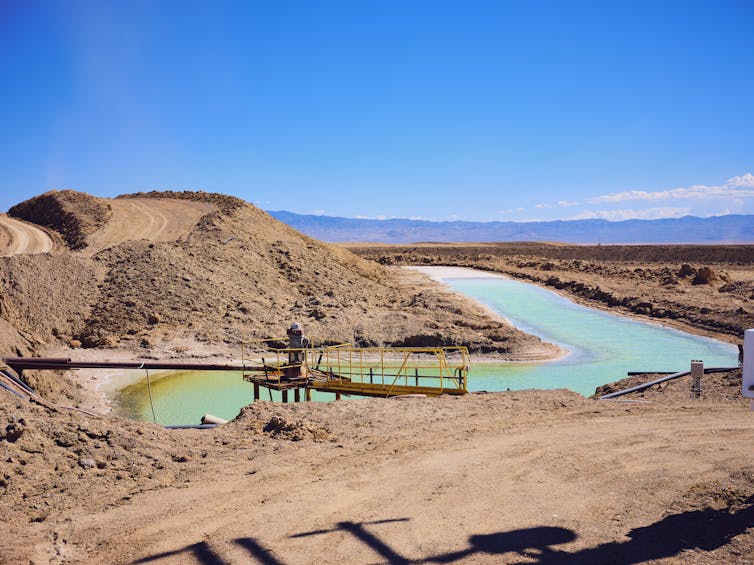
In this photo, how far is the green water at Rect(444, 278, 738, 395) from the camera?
2088 centimetres

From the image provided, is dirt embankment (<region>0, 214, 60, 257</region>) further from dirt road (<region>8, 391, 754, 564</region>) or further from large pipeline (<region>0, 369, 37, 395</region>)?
dirt road (<region>8, 391, 754, 564</region>)

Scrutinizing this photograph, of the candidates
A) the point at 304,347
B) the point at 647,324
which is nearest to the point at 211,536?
the point at 304,347

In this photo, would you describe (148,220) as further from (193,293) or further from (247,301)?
(247,301)

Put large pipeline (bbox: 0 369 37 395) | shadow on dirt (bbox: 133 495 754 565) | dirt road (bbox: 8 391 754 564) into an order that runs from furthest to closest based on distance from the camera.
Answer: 1. large pipeline (bbox: 0 369 37 395)
2. dirt road (bbox: 8 391 754 564)
3. shadow on dirt (bbox: 133 495 754 565)

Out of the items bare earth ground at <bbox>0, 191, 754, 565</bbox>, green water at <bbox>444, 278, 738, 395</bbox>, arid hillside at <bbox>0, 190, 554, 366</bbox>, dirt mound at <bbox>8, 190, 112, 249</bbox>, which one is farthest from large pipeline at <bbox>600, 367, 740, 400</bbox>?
dirt mound at <bbox>8, 190, 112, 249</bbox>

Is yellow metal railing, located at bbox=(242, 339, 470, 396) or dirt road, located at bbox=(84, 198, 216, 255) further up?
dirt road, located at bbox=(84, 198, 216, 255)

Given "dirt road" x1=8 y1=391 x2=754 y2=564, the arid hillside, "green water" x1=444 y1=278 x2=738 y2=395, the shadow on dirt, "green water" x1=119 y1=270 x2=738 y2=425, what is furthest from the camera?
the arid hillside

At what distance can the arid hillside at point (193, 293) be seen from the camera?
24484 mm

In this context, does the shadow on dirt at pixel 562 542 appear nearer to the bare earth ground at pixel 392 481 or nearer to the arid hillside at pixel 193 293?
the bare earth ground at pixel 392 481

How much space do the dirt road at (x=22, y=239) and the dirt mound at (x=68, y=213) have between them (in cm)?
85

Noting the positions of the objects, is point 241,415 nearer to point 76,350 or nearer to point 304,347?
point 304,347

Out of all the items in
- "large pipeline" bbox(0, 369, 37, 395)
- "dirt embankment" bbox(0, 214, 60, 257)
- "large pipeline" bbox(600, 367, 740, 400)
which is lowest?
"large pipeline" bbox(600, 367, 740, 400)

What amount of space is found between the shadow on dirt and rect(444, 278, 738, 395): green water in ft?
39.5

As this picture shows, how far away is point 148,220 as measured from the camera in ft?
121
